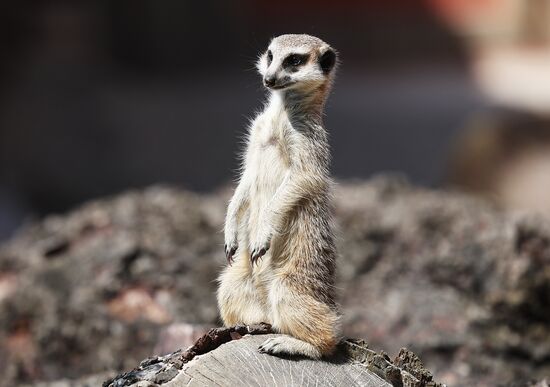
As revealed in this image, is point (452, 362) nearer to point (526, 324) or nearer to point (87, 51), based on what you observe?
point (526, 324)

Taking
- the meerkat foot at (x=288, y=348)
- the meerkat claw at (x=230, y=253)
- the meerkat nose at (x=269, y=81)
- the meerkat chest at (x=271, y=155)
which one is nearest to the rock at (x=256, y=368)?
the meerkat foot at (x=288, y=348)

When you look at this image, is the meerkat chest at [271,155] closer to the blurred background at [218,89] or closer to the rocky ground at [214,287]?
the rocky ground at [214,287]

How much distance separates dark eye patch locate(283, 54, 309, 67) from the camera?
3748 millimetres

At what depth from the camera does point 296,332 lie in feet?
11.4

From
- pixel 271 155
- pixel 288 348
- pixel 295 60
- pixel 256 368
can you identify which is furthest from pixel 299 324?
pixel 295 60

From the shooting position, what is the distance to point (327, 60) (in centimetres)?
384

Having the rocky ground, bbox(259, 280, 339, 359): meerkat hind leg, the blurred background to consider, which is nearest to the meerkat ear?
bbox(259, 280, 339, 359): meerkat hind leg

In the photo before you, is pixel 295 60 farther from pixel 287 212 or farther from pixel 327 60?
pixel 287 212

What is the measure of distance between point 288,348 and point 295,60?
1080 millimetres

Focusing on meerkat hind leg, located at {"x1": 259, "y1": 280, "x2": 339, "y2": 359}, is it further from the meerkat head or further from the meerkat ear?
the meerkat ear

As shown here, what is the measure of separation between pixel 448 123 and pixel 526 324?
7324mm

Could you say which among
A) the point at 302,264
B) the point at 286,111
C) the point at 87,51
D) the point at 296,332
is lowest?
the point at 296,332

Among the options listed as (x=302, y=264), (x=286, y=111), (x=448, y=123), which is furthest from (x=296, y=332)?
(x=448, y=123)

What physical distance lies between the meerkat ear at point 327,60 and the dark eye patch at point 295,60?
0.07m
